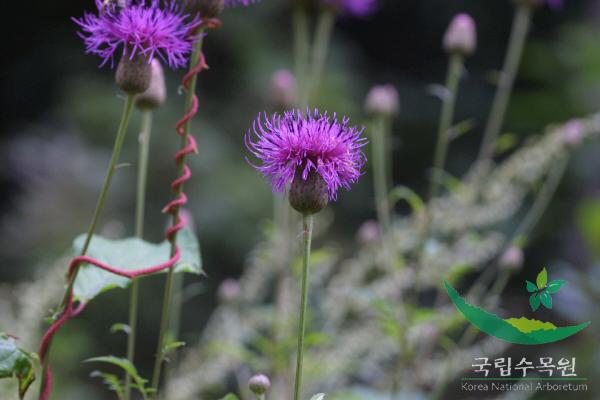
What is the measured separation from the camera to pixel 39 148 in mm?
4121

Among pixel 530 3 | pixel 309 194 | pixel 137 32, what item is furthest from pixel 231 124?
pixel 309 194

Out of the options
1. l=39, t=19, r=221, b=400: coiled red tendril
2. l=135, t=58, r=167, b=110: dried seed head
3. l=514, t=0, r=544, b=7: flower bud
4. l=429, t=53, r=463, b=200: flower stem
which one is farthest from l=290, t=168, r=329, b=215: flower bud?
l=514, t=0, r=544, b=7: flower bud

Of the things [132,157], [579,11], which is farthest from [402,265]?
[579,11]

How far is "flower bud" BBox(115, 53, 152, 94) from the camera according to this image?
0.83 metres

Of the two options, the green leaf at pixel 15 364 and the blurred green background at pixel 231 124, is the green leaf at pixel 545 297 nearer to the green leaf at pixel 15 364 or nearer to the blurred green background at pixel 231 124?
the green leaf at pixel 15 364

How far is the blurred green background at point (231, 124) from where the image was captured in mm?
3902

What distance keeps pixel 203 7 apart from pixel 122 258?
36 centimetres

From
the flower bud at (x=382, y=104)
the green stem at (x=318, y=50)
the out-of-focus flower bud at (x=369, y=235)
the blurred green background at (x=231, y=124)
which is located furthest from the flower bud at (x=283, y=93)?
the blurred green background at (x=231, y=124)

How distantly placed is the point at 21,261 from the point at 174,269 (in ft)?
11.0

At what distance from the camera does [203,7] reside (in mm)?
880

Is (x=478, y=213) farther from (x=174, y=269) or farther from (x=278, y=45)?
(x=278, y=45)

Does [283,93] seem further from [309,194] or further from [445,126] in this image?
[309,194]

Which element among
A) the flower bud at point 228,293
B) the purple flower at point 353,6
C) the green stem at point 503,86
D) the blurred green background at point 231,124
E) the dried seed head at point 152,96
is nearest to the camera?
the dried seed head at point 152,96

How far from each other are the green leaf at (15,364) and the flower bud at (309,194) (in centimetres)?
33
